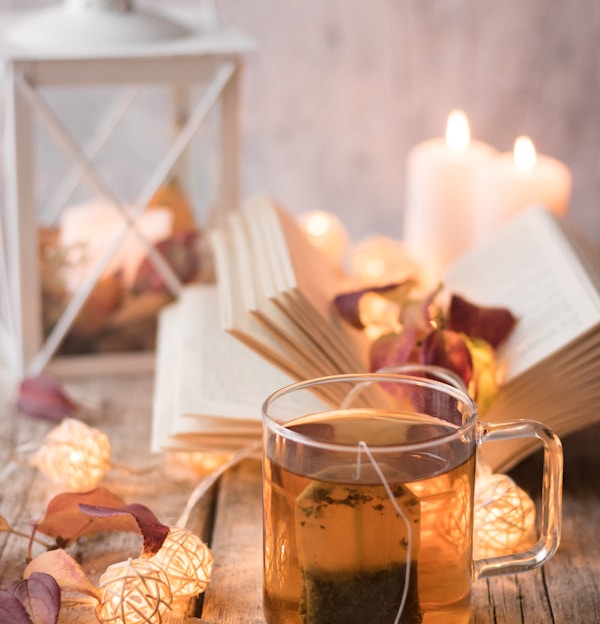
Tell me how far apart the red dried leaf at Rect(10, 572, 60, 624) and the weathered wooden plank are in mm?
105

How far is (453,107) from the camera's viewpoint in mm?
1322

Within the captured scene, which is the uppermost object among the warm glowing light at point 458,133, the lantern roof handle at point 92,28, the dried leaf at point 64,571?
the lantern roof handle at point 92,28

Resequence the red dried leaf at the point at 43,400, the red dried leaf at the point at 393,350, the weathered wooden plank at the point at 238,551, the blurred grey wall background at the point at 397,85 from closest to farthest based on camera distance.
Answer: the weathered wooden plank at the point at 238,551 → the red dried leaf at the point at 393,350 → the red dried leaf at the point at 43,400 → the blurred grey wall background at the point at 397,85

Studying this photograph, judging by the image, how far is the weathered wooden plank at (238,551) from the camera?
1.86 feet

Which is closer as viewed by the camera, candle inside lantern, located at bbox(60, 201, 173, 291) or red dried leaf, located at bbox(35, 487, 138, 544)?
red dried leaf, located at bbox(35, 487, 138, 544)

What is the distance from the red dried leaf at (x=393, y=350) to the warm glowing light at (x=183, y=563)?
0.21 metres

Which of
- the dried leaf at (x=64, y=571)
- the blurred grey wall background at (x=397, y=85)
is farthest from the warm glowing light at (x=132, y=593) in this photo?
the blurred grey wall background at (x=397, y=85)

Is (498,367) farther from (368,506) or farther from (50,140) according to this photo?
(50,140)

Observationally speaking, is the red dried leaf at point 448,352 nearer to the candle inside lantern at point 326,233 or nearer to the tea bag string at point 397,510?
the tea bag string at point 397,510

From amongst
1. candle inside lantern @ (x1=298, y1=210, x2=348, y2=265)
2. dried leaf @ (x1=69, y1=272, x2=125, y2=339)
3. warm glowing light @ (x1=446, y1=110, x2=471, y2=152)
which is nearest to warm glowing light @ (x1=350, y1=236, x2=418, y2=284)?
candle inside lantern @ (x1=298, y1=210, x2=348, y2=265)

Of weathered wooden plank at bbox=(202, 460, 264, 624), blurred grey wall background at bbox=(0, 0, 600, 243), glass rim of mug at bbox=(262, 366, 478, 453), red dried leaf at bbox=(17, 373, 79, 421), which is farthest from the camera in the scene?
blurred grey wall background at bbox=(0, 0, 600, 243)

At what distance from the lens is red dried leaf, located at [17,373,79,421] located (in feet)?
2.79

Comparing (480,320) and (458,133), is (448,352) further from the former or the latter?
(458,133)

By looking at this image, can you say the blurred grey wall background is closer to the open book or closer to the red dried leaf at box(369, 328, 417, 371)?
the open book
